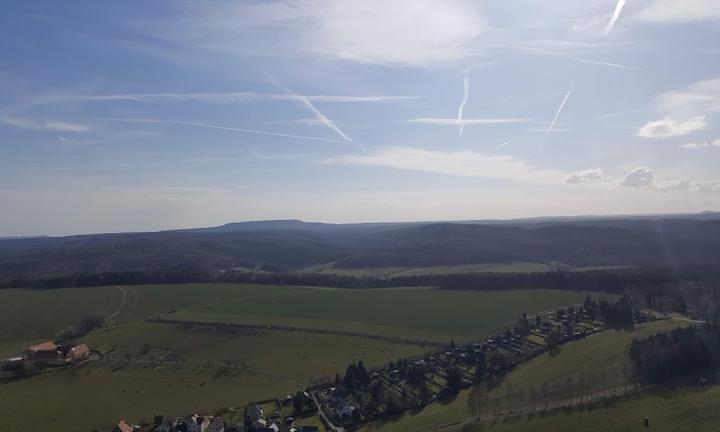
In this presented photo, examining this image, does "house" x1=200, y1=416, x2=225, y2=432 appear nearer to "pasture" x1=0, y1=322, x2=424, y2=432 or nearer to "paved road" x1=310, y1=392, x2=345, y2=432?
"pasture" x1=0, y1=322, x2=424, y2=432

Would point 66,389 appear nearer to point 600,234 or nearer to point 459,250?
point 459,250

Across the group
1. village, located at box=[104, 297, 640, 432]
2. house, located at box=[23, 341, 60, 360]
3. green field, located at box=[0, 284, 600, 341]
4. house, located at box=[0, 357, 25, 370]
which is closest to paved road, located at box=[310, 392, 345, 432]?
village, located at box=[104, 297, 640, 432]

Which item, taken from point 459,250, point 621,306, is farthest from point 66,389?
point 459,250

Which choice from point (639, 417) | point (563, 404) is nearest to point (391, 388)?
point (563, 404)

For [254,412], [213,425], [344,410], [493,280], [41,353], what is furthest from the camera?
[493,280]

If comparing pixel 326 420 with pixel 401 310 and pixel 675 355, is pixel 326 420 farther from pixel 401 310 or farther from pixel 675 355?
pixel 401 310

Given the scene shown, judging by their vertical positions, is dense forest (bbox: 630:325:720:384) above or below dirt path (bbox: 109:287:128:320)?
below

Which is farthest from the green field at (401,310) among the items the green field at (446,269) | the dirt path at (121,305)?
the green field at (446,269)
